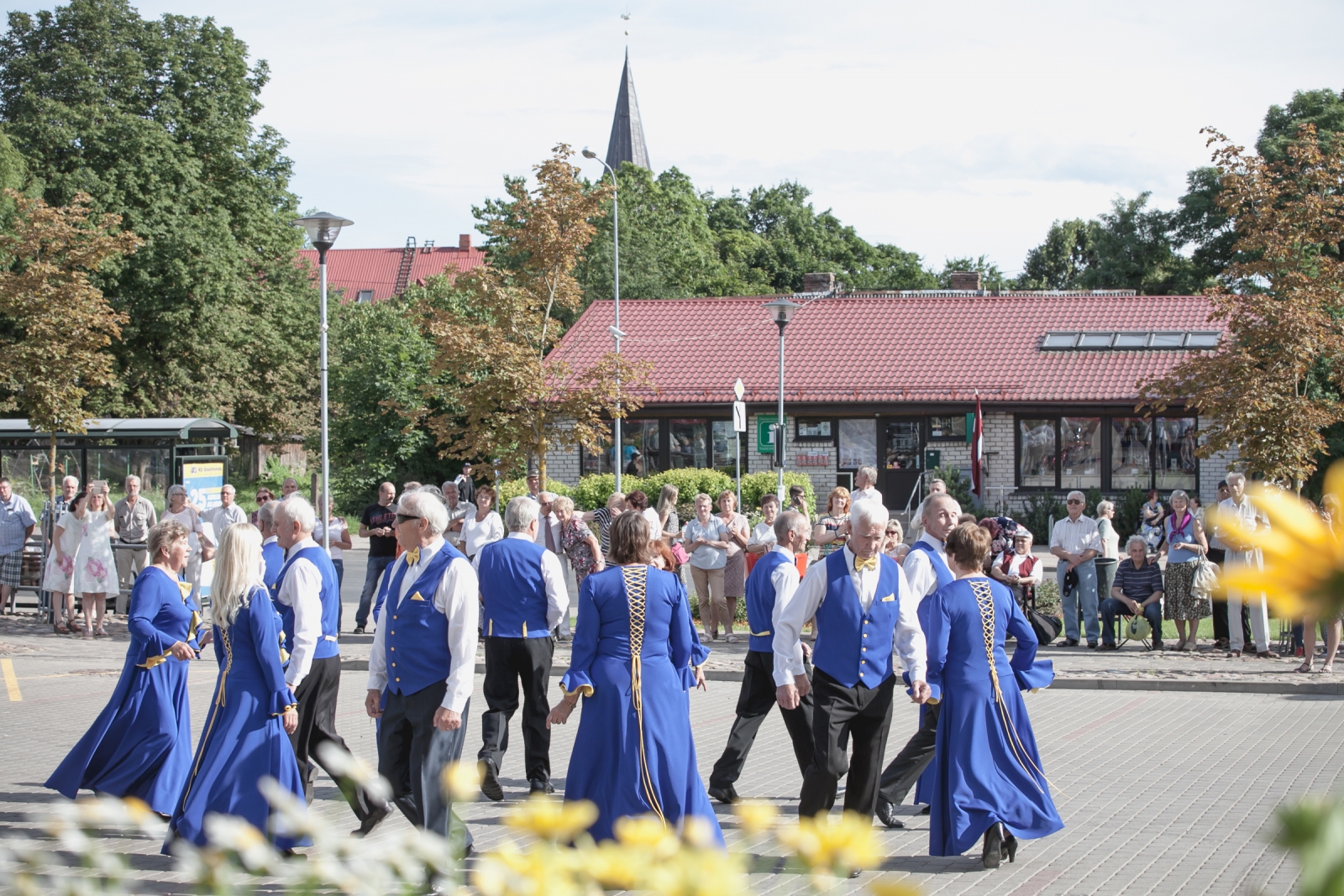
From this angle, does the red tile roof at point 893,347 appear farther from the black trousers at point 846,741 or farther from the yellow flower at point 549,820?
the yellow flower at point 549,820

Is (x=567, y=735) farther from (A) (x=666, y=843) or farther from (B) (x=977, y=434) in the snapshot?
(B) (x=977, y=434)

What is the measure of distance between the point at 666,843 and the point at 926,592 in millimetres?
6324

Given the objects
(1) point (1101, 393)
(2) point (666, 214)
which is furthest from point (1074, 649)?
(2) point (666, 214)

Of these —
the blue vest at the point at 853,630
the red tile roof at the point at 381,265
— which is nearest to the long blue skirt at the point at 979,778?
the blue vest at the point at 853,630

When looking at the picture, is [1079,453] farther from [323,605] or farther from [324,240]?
[323,605]

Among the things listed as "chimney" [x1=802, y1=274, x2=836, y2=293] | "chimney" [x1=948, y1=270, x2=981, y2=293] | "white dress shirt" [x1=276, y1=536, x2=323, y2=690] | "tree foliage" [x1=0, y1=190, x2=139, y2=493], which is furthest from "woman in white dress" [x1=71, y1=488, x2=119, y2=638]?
"chimney" [x1=948, y1=270, x2=981, y2=293]

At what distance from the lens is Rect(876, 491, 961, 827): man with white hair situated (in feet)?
24.7

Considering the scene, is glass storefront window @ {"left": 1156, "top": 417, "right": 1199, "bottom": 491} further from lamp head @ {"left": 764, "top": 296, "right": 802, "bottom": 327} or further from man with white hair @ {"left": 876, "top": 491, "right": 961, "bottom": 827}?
man with white hair @ {"left": 876, "top": 491, "right": 961, "bottom": 827}

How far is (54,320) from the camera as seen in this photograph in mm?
19266

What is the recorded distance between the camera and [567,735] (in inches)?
424

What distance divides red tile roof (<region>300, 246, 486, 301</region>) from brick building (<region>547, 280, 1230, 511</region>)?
49345mm

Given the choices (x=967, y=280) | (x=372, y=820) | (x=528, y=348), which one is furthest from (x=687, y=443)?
(x=372, y=820)

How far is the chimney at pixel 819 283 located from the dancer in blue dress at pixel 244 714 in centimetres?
3548

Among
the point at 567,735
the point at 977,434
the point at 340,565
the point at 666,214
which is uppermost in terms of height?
the point at 666,214
